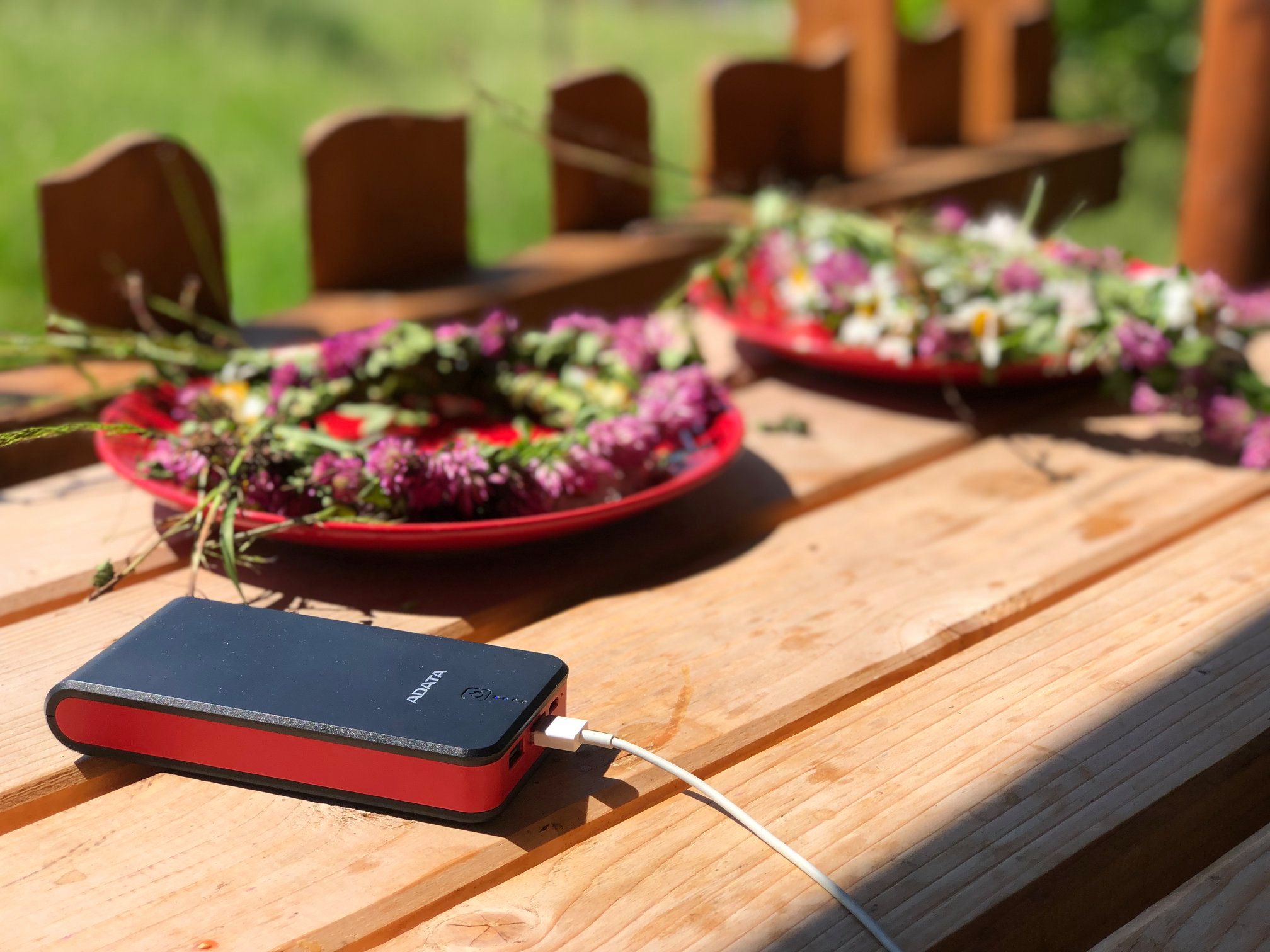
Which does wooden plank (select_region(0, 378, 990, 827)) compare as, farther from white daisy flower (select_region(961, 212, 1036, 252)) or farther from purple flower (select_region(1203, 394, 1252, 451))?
white daisy flower (select_region(961, 212, 1036, 252))

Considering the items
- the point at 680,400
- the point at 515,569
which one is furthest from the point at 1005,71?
the point at 515,569

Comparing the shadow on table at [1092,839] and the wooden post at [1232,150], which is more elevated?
the wooden post at [1232,150]

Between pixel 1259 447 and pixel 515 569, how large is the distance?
0.77 meters

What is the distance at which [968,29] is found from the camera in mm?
2902

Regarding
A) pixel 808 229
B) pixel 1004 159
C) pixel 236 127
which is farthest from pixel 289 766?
pixel 236 127

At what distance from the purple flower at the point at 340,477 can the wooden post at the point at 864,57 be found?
1695 mm

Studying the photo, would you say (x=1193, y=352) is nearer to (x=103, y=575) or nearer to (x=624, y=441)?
(x=624, y=441)

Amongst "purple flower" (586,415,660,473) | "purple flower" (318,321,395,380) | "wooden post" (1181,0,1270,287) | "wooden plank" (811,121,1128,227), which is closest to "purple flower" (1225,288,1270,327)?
"wooden post" (1181,0,1270,287)

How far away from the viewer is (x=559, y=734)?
0.81 meters

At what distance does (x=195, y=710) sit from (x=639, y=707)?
29cm

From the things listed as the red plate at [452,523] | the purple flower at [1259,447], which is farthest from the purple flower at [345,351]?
the purple flower at [1259,447]

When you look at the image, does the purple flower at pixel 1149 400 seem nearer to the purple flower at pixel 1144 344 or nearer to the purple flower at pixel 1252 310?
the purple flower at pixel 1144 344

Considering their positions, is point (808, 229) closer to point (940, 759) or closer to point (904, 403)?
point (904, 403)

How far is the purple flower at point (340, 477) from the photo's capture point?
106 centimetres
